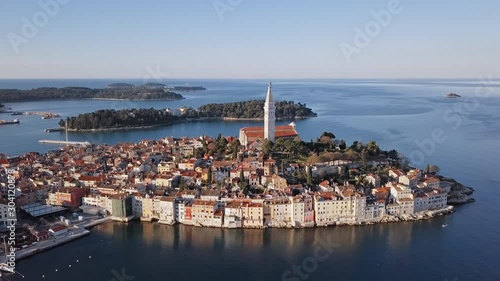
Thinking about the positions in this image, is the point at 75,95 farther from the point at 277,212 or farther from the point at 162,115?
the point at 277,212

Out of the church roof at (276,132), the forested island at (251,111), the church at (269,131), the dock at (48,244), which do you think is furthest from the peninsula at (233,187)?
the forested island at (251,111)

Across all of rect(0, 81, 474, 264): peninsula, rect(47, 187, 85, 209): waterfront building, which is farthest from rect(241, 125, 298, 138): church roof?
rect(47, 187, 85, 209): waterfront building

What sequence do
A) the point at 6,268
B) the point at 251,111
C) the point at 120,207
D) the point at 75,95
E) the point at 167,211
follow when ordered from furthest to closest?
the point at 75,95, the point at 251,111, the point at 120,207, the point at 167,211, the point at 6,268

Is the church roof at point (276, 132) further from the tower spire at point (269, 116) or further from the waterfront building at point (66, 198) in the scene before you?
the waterfront building at point (66, 198)


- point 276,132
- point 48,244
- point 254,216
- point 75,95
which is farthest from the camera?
point 75,95

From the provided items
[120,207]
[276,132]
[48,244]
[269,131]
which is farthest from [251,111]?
[48,244]

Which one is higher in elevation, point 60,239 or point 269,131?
point 269,131

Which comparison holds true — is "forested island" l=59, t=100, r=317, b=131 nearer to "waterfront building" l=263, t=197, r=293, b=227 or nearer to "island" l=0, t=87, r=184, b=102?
"island" l=0, t=87, r=184, b=102

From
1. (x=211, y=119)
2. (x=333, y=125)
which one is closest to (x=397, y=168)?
(x=333, y=125)
